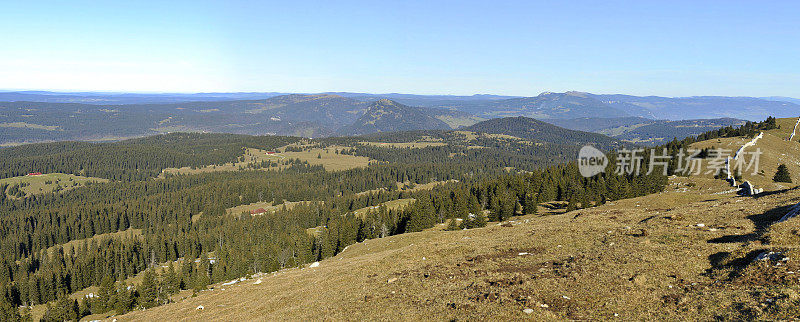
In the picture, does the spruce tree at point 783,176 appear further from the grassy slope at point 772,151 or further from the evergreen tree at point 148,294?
the evergreen tree at point 148,294

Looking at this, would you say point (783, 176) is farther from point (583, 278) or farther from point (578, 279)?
point (578, 279)

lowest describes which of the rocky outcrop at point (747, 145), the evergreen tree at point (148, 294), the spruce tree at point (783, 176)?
the evergreen tree at point (148, 294)

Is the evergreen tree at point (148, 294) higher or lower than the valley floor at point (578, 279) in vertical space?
lower

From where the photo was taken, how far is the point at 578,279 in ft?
91.2

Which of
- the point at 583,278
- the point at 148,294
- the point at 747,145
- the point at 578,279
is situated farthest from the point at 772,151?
the point at 148,294

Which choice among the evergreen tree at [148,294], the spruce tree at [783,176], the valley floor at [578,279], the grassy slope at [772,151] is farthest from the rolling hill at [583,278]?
the grassy slope at [772,151]

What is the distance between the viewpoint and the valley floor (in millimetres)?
22000

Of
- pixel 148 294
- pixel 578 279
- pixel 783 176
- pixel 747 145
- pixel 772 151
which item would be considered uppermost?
pixel 747 145

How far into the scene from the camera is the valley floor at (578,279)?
22000mm

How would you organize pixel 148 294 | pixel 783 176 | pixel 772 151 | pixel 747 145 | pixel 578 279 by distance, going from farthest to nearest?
pixel 747 145 → pixel 772 151 → pixel 783 176 → pixel 148 294 → pixel 578 279

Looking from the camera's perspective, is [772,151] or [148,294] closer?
[148,294]

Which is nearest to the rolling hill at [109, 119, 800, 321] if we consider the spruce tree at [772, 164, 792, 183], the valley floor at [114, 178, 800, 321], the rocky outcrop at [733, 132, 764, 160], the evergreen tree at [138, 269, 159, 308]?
the valley floor at [114, 178, 800, 321]

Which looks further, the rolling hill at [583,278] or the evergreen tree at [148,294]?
the evergreen tree at [148,294]

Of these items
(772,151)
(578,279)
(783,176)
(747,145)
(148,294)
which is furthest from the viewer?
(747,145)
